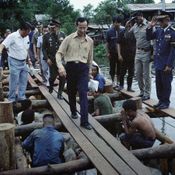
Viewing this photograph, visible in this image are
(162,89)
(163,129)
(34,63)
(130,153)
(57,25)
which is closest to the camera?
(130,153)

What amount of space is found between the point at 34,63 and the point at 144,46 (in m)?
7.54

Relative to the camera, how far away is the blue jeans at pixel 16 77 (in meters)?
8.28

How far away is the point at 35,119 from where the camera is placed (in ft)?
25.7

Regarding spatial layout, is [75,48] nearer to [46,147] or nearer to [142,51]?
[46,147]

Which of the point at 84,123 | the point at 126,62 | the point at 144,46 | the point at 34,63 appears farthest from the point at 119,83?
the point at 34,63

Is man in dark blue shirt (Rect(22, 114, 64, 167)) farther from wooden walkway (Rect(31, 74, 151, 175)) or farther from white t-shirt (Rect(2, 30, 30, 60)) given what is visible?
white t-shirt (Rect(2, 30, 30, 60))

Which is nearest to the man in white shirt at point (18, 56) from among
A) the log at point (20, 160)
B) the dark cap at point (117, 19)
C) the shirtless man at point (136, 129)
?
the dark cap at point (117, 19)

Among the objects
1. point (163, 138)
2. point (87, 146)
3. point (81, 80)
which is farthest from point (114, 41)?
point (87, 146)

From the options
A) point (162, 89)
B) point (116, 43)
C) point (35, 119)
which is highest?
point (116, 43)

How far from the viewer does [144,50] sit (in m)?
8.28

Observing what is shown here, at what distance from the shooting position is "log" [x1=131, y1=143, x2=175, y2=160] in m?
5.34

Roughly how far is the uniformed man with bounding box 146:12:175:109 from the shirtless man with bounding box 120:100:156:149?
5.37 ft

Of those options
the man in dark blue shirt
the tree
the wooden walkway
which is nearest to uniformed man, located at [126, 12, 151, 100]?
the wooden walkway

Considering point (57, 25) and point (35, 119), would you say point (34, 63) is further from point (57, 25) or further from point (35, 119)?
point (35, 119)
